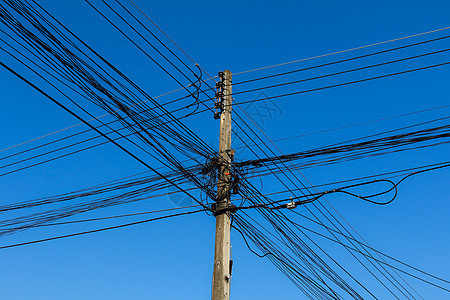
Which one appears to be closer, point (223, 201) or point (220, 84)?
point (223, 201)

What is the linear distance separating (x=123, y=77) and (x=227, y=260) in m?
3.74

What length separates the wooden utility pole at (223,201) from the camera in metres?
6.98

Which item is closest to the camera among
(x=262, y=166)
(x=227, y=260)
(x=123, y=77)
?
(x=123, y=77)

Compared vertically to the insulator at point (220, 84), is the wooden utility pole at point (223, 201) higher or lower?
lower

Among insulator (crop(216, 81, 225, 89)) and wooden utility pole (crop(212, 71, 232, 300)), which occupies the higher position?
insulator (crop(216, 81, 225, 89))

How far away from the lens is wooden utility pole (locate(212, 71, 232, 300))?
275 inches

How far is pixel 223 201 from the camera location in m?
7.81

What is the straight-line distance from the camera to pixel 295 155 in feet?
25.3

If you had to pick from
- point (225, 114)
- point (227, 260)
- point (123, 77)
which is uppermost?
point (225, 114)

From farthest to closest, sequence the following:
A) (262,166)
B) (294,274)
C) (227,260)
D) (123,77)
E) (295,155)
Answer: (294,274) < (262,166) < (295,155) < (227,260) < (123,77)

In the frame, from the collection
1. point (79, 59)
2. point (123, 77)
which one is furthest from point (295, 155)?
point (79, 59)

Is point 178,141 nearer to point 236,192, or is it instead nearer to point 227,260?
point 236,192

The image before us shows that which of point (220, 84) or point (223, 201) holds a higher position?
point (220, 84)

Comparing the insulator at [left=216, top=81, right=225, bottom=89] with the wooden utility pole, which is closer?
the wooden utility pole
